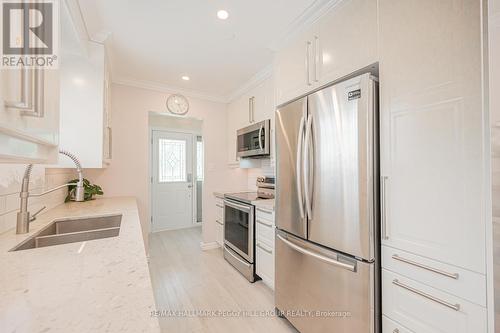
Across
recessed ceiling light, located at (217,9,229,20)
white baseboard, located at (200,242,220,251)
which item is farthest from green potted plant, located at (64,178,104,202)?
recessed ceiling light, located at (217,9,229,20)

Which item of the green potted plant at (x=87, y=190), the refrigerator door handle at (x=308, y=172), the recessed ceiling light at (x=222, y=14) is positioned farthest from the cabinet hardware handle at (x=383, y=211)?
the green potted plant at (x=87, y=190)

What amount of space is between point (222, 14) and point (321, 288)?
2.12m

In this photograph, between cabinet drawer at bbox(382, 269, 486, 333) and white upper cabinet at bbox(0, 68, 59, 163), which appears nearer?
white upper cabinet at bbox(0, 68, 59, 163)

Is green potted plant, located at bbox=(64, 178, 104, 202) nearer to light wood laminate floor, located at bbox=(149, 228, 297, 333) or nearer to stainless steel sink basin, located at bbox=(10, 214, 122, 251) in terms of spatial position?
stainless steel sink basin, located at bbox=(10, 214, 122, 251)

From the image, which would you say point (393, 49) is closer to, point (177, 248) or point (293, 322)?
point (293, 322)

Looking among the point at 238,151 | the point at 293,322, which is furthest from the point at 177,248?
the point at 293,322

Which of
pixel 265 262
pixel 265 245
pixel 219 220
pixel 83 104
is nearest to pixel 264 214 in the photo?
pixel 265 245

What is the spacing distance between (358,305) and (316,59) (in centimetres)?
159

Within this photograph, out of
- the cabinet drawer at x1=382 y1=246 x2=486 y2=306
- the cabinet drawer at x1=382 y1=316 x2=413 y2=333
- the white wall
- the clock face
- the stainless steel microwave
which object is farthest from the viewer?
the clock face

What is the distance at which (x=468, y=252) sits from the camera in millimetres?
841

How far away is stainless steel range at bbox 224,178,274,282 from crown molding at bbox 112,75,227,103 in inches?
62.5

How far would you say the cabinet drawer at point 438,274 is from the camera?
83 centimetres

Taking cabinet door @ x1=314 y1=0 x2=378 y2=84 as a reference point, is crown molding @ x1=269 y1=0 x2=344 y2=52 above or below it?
above

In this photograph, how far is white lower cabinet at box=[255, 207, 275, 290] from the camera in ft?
6.93
